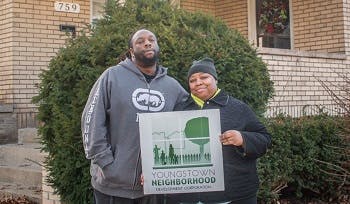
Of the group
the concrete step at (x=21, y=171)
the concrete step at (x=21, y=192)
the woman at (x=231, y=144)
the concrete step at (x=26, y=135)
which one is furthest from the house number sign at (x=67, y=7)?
the woman at (x=231, y=144)

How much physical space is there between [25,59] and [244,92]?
5608mm

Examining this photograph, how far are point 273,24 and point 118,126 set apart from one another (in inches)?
379

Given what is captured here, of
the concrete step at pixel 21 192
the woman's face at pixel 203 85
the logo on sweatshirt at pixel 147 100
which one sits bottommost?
the concrete step at pixel 21 192

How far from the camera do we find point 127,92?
3.46m

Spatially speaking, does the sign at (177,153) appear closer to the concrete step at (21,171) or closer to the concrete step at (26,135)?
the concrete step at (21,171)

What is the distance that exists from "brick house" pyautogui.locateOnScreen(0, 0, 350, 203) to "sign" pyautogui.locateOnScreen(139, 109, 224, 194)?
508 cm

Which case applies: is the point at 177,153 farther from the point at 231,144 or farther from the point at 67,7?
the point at 67,7

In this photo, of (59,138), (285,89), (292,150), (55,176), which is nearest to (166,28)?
(59,138)

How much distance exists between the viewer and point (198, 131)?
129 inches

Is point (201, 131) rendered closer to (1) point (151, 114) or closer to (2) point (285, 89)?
(1) point (151, 114)

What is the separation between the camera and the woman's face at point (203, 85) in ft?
10.8

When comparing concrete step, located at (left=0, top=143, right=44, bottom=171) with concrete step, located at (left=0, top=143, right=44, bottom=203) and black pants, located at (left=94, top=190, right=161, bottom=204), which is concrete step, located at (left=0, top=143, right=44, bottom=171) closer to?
concrete step, located at (left=0, top=143, right=44, bottom=203)

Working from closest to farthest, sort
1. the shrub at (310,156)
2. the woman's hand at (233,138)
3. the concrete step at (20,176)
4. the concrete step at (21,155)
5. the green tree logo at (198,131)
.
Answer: the woman's hand at (233,138) → the green tree logo at (198,131) → the shrub at (310,156) → the concrete step at (20,176) → the concrete step at (21,155)

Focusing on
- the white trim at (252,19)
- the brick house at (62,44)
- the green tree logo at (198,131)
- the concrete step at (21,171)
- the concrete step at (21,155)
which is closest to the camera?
the green tree logo at (198,131)
